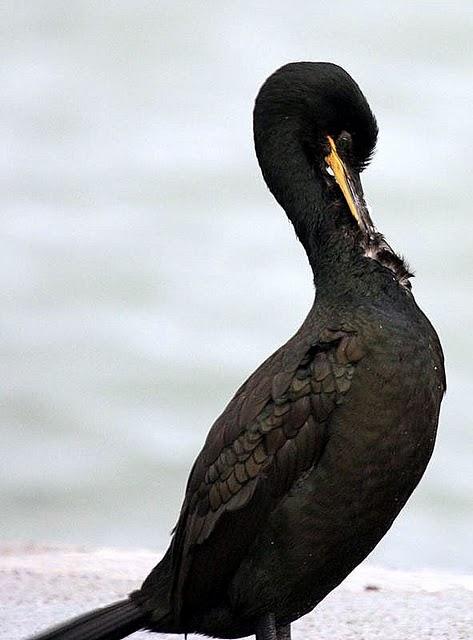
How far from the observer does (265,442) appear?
616cm

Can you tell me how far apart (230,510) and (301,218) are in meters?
1.07

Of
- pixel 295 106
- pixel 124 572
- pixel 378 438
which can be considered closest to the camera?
pixel 378 438

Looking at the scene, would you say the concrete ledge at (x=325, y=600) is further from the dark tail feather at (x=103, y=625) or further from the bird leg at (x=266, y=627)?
the bird leg at (x=266, y=627)

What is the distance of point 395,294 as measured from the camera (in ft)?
20.7

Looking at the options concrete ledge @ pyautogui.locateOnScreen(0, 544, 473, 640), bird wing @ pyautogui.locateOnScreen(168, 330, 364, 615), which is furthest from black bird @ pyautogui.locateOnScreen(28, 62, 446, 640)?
concrete ledge @ pyautogui.locateOnScreen(0, 544, 473, 640)

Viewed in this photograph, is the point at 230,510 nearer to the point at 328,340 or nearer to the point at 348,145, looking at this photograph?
the point at 328,340

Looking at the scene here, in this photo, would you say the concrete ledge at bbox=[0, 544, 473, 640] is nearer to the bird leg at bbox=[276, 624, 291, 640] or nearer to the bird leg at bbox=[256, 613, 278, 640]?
the bird leg at bbox=[276, 624, 291, 640]

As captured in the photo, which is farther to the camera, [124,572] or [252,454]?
[124,572]

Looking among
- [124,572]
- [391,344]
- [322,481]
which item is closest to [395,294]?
[391,344]

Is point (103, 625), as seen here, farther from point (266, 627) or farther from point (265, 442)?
point (265, 442)

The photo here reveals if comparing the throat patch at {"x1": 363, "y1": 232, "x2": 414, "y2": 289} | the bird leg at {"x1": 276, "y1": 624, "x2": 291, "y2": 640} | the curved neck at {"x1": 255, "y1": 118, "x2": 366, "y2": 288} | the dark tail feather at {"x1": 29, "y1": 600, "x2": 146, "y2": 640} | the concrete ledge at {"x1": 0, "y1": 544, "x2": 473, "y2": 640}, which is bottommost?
the dark tail feather at {"x1": 29, "y1": 600, "x2": 146, "y2": 640}

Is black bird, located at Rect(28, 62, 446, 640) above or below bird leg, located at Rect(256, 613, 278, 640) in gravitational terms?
above

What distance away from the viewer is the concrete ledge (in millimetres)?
7520

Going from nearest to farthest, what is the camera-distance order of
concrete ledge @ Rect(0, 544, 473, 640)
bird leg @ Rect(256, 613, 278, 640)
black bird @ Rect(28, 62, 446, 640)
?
black bird @ Rect(28, 62, 446, 640) → bird leg @ Rect(256, 613, 278, 640) → concrete ledge @ Rect(0, 544, 473, 640)
